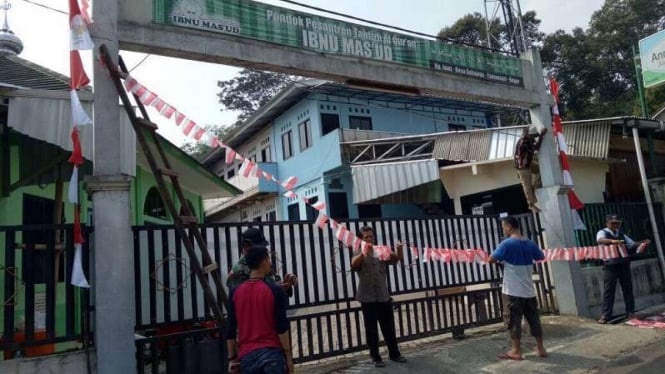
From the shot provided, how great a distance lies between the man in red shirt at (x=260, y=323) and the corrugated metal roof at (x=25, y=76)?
4.17 meters

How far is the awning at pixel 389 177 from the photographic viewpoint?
45.8ft

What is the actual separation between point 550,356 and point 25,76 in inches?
311

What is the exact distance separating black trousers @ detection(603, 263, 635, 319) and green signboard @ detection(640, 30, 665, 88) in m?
10.9

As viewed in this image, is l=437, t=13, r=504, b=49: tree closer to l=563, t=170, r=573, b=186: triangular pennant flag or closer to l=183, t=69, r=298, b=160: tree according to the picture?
l=183, t=69, r=298, b=160: tree

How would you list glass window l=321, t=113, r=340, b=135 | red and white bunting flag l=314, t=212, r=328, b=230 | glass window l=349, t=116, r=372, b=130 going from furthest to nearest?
glass window l=349, t=116, r=372, b=130 < glass window l=321, t=113, r=340, b=135 < red and white bunting flag l=314, t=212, r=328, b=230

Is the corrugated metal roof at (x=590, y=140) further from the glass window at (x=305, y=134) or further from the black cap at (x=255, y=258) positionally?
the black cap at (x=255, y=258)

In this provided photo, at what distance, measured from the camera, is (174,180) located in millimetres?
5613

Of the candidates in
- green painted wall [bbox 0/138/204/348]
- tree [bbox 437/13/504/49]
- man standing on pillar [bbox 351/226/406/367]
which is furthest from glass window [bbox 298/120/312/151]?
tree [bbox 437/13/504/49]

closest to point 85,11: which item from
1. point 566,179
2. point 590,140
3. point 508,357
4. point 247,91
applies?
point 508,357

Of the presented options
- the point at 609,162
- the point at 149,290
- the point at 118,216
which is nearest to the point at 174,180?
the point at 118,216

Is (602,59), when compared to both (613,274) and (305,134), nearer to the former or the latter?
→ (305,134)

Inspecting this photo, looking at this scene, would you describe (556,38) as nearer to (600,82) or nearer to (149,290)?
(600,82)

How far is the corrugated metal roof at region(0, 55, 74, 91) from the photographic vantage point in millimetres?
6336

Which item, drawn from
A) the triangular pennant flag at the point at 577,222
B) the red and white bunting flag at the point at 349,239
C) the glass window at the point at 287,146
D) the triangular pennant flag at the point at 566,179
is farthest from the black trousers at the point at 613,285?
the glass window at the point at 287,146
